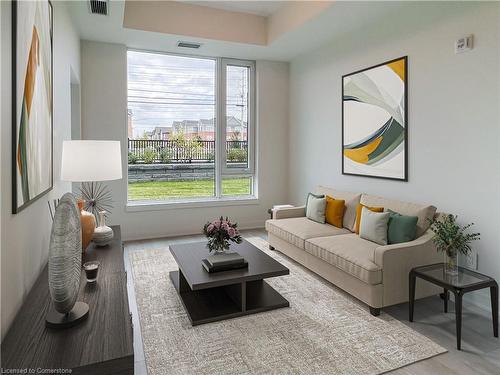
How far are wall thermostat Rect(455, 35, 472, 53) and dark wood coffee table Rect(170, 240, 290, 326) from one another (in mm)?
2442

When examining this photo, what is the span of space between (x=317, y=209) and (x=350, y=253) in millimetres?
1286

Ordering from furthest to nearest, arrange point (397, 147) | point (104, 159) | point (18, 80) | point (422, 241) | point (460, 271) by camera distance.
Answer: point (397, 147)
point (422, 241)
point (460, 271)
point (104, 159)
point (18, 80)

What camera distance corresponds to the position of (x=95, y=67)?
190 inches

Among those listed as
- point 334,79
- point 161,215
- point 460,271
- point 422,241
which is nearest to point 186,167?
point 161,215

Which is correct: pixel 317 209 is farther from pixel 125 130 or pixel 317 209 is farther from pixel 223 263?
pixel 125 130

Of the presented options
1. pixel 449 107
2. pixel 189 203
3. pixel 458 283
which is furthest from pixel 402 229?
pixel 189 203

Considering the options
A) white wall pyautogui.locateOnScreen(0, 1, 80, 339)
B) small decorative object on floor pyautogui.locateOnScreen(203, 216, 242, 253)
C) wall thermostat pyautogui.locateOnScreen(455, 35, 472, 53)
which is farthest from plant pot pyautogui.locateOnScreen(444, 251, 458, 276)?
white wall pyautogui.locateOnScreen(0, 1, 80, 339)

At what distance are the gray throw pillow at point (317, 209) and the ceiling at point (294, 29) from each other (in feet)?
6.75

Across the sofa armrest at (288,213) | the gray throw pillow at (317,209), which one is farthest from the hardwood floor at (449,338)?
the sofa armrest at (288,213)

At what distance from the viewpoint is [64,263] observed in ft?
4.39

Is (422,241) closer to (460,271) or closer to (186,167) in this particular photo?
(460,271)

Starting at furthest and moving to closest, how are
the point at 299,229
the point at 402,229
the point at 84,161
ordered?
the point at 299,229, the point at 402,229, the point at 84,161

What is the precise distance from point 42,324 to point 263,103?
501cm

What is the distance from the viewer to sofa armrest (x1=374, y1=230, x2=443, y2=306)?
9.09 ft
